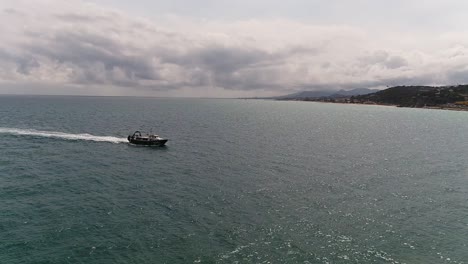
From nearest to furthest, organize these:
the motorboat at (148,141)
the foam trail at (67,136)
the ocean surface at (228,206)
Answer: the ocean surface at (228,206), the motorboat at (148,141), the foam trail at (67,136)

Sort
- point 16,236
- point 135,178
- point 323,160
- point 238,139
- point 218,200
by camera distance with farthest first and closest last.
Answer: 1. point 238,139
2. point 323,160
3. point 135,178
4. point 218,200
5. point 16,236

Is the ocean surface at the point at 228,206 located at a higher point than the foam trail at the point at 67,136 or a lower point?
lower

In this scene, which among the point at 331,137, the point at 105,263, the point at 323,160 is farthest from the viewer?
the point at 331,137

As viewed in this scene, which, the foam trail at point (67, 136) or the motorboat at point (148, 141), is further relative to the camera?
the foam trail at point (67, 136)

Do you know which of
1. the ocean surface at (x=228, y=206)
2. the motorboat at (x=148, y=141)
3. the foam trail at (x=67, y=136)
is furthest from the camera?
the foam trail at (x=67, y=136)

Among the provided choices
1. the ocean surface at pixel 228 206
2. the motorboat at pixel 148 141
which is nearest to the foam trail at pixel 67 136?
the motorboat at pixel 148 141

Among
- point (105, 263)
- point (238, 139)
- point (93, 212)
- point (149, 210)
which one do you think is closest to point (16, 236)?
point (93, 212)

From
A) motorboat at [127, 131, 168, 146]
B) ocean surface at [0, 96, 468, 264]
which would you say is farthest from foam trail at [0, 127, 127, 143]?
ocean surface at [0, 96, 468, 264]

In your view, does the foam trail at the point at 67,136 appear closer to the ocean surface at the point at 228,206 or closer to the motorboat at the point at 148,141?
the motorboat at the point at 148,141

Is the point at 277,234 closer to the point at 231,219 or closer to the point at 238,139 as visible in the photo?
the point at 231,219

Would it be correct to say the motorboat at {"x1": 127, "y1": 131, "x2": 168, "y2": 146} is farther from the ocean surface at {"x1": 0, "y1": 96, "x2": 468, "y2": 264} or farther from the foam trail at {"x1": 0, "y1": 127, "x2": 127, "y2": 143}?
the ocean surface at {"x1": 0, "y1": 96, "x2": 468, "y2": 264}

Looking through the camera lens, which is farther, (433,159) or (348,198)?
(433,159)
